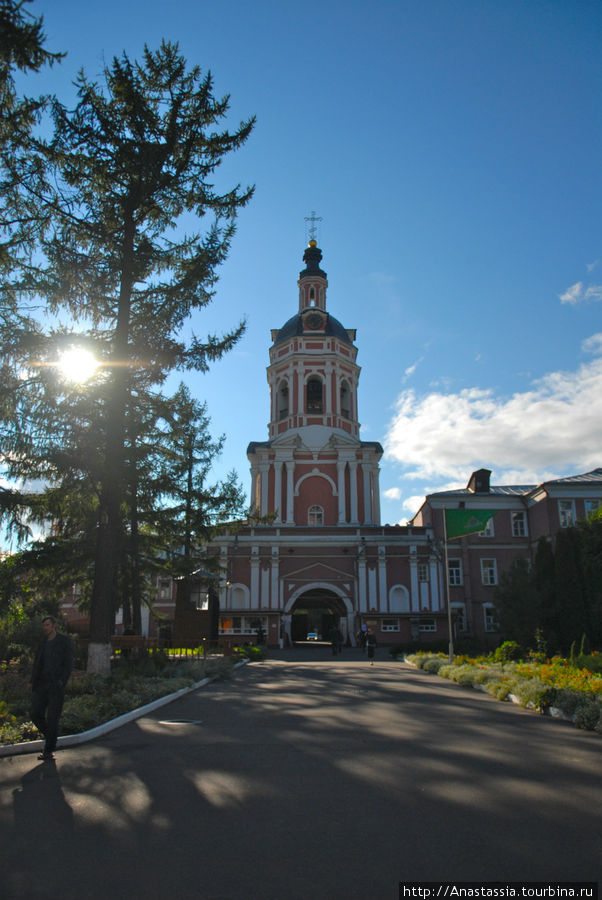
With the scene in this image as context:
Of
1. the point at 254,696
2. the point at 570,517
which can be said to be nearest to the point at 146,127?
the point at 254,696

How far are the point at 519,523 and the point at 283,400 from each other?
63.6 ft

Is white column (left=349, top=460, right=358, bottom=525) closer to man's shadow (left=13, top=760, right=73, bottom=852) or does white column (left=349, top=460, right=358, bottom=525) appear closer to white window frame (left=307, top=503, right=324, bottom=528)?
white window frame (left=307, top=503, right=324, bottom=528)

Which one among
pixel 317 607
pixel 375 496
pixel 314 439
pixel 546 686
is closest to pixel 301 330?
pixel 314 439

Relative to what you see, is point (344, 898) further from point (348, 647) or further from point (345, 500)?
point (345, 500)

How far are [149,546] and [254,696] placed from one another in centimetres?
1136

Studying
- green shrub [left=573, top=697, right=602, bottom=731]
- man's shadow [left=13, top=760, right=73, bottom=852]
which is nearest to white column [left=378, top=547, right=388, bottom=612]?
green shrub [left=573, top=697, right=602, bottom=731]

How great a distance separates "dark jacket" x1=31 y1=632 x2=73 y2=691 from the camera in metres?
7.38

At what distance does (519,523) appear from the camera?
46.2 meters

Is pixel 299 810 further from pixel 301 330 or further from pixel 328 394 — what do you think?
pixel 301 330

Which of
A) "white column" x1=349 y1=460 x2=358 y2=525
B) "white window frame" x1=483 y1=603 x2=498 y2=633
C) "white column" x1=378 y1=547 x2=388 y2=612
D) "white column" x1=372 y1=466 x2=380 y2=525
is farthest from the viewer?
"white column" x1=372 y1=466 x2=380 y2=525

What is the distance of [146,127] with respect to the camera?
51.4 ft

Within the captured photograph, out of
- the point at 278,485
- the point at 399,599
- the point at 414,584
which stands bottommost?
the point at 399,599

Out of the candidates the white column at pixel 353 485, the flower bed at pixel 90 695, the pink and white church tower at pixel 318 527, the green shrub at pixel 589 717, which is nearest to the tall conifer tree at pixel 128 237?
the flower bed at pixel 90 695

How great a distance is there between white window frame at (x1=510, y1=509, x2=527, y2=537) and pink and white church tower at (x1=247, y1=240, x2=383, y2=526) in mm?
9627
